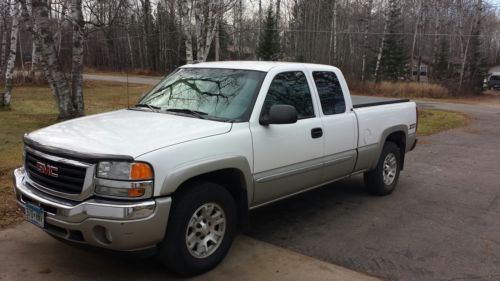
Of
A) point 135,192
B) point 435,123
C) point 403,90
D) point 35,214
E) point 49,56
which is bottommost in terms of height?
point 435,123

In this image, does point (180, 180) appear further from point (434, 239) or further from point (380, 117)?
point (380, 117)

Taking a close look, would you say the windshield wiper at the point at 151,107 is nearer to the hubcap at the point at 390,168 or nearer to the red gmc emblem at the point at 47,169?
the red gmc emblem at the point at 47,169

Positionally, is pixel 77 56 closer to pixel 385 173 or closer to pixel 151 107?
pixel 151 107

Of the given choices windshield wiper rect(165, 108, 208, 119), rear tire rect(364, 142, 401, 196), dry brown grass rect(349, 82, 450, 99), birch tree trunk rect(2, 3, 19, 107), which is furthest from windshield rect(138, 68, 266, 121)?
dry brown grass rect(349, 82, 450, 99)

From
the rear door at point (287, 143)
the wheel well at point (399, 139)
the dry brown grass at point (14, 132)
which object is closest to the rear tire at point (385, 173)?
the wheel well at point (399, 139)

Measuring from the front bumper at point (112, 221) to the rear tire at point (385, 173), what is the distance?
3.80m

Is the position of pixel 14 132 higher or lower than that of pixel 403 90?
higher

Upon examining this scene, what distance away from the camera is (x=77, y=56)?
1185 cm

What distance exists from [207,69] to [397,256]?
9.16 feet

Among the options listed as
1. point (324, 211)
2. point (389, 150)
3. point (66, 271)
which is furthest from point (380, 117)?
point (66, 271)

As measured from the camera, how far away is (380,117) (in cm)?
644

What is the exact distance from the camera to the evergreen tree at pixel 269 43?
1607 inches

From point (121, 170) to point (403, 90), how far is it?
3352 centimetres

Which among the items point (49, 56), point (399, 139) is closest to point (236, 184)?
point (399, 139)
